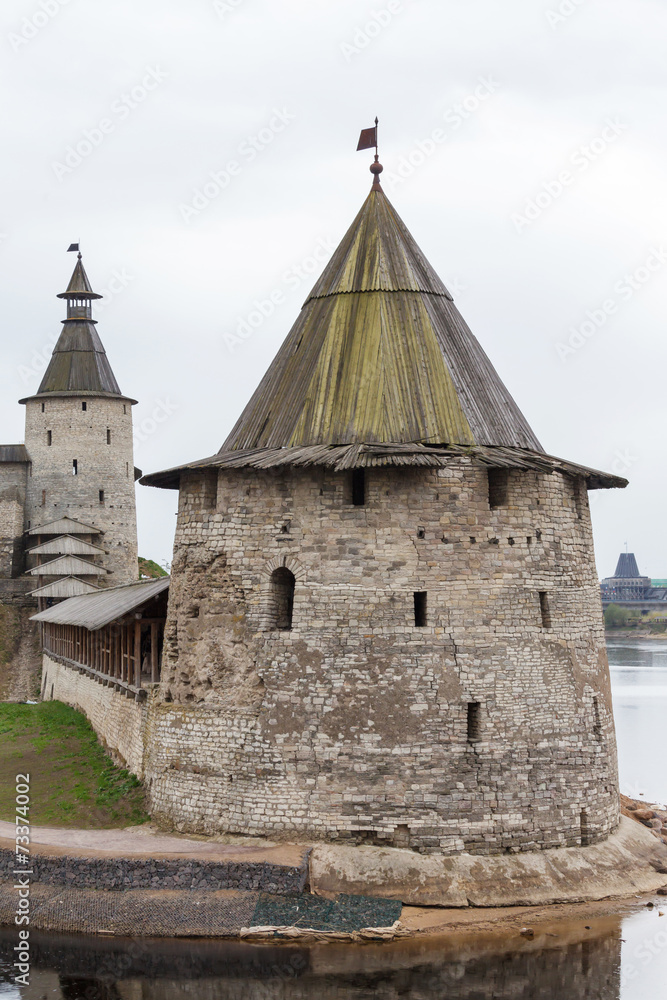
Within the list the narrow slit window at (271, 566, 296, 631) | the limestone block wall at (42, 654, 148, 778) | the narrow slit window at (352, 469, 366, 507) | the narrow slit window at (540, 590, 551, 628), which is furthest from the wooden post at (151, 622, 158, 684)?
the narrow slit window at (540, 590, 551, 628)

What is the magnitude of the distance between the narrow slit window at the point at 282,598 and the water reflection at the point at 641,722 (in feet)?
39.8

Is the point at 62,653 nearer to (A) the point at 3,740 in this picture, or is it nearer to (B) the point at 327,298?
(A) the point at 3,740

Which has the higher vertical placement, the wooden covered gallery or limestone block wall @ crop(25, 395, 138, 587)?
limestone block wall @ crop(25, 395, 138, 587)

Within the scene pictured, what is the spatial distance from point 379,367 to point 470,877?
8017 mm

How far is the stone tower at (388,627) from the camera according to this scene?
1756cm

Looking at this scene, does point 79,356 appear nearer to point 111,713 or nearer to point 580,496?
point 111,713

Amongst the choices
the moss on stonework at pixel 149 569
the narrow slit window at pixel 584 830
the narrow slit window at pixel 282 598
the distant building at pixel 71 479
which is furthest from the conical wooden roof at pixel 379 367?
the moss on stonework at pixel 149 569

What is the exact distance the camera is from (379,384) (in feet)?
63.4

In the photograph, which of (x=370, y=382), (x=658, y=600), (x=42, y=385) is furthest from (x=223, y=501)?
(x=658, y=600)

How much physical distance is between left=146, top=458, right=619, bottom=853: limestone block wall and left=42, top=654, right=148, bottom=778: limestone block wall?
222cm

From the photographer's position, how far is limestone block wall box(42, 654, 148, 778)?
70.2 feet

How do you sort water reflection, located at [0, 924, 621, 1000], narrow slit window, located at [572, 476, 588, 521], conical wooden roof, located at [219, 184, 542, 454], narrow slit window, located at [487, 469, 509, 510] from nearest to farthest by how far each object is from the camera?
1. water reflection, located at [0, 924, 621, 1000]
2. narrow slit window, located at [487, 469, 509, 510]
3. conical wooden roof, located at [219, 184, 542, 454]
4. narrow slit window, located at [572, 476, 588, 521]

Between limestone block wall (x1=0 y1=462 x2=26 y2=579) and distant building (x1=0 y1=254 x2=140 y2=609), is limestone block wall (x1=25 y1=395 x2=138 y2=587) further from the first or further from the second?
limestone block wall (x1=0 y1=462 x2=26 y2=579)

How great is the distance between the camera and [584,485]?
20.3 metres
